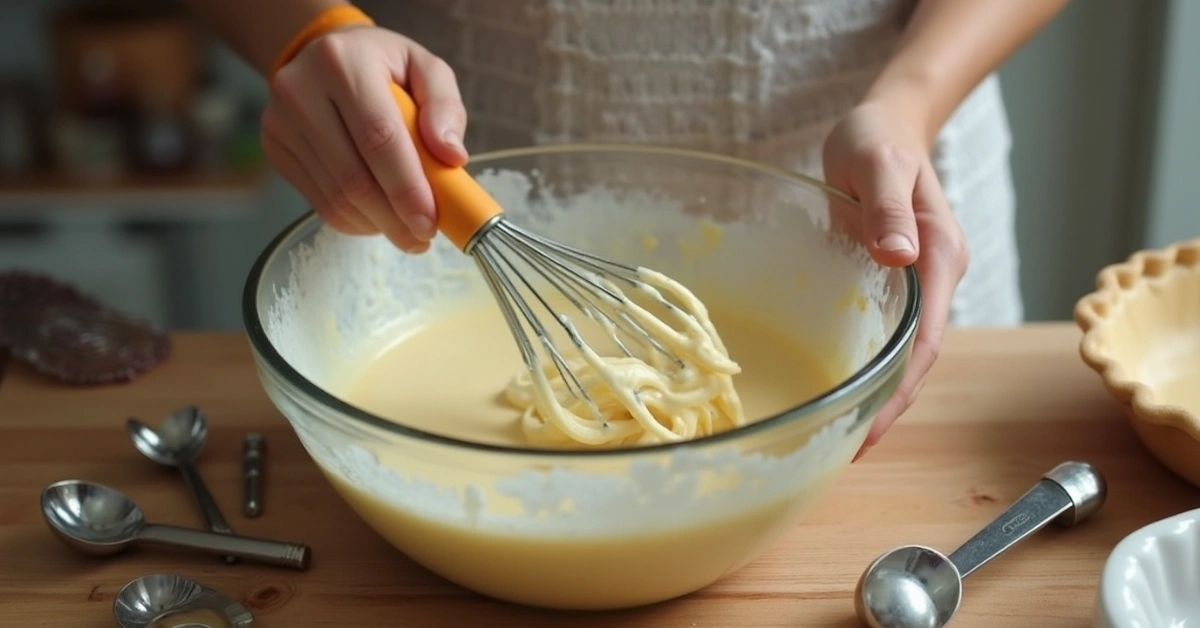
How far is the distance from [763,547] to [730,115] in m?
0.56

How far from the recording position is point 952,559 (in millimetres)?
799

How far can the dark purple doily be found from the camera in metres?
1.07

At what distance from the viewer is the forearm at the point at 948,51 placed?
3.38ft

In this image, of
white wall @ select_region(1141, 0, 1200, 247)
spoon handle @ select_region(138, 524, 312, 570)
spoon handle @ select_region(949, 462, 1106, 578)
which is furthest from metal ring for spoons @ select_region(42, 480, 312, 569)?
white wall @ select_region(1141, 0, 1200, 247)

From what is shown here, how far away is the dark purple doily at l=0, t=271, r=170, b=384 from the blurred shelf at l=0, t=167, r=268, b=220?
41.4 inches

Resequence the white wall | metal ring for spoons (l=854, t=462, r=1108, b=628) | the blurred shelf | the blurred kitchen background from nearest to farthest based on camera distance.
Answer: metal ring for spoons (l=854, t=462, r=1108, b=628), the white wall, the blurred kitchen background, the blurred shelf

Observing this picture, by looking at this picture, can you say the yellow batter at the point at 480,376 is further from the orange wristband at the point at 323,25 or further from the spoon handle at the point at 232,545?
the orange wristband at the point at 323,25

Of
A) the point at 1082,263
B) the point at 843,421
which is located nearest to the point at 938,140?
the point at 843,421

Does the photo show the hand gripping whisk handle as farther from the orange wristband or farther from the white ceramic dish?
the white ceramic dish

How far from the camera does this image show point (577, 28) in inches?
45.6

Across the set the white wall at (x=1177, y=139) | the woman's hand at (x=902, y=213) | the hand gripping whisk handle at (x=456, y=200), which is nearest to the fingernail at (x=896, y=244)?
the woman's hand at (x=902, y=213)

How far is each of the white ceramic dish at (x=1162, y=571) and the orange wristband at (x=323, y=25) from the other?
0.68 meters

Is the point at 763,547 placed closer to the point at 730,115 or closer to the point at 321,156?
the point at 321,156

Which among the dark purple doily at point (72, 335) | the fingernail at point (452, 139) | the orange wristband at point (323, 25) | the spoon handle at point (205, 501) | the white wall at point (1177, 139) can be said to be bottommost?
the white wall at point (1177, 139)
